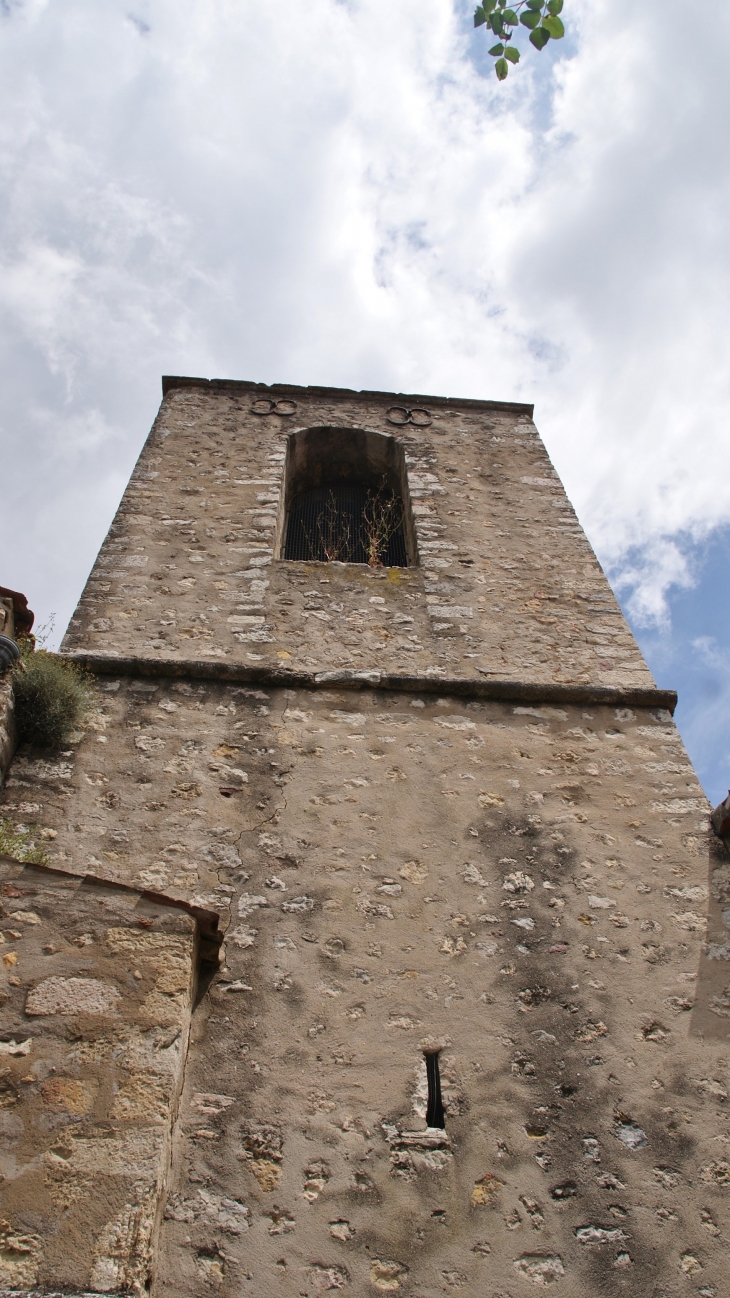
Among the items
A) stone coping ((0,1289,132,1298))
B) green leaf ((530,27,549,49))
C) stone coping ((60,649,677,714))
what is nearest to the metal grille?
stone coping ((60,649,677,714))

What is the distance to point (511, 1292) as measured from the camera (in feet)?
9.06

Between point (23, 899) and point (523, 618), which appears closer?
point (23, 899)

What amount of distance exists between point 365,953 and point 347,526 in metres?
4.64

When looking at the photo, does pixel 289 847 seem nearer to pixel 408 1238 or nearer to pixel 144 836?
pixel 144 836

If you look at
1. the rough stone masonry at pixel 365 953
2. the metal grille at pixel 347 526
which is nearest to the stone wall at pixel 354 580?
the rough stone masonry at pixel 365 953

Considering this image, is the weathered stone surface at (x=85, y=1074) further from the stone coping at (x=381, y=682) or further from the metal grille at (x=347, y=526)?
the metal grille at (x=347, y=526)

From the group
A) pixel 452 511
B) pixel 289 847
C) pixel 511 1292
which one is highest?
pixel 452 511

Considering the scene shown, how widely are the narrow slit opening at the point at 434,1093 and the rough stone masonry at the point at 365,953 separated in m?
0.01

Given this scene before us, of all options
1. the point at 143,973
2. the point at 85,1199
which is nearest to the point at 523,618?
the point at 143,973

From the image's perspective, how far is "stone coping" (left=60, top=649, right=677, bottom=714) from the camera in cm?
487

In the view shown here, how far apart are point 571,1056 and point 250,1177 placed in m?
1.29

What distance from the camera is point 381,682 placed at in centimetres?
494

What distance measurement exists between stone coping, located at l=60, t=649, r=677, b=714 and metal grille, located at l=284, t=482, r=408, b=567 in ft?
5.82

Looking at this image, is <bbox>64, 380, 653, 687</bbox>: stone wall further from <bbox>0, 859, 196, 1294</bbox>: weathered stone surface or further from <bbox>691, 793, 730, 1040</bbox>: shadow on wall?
<bbox>0, 859, 196, 1294</bbox>: weathered stone surface
